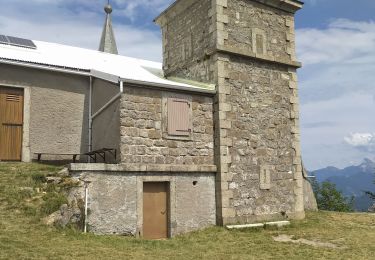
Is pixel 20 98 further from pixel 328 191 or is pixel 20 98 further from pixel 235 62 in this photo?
pixel 328 191

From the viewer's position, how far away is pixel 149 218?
10.8 meters

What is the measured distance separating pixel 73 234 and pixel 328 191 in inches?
1207

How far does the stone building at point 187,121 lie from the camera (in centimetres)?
1076

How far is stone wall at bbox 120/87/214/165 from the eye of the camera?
10.8m

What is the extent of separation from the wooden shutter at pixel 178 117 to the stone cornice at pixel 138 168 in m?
1.04

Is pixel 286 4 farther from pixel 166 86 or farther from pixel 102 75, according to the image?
pixel 102 75

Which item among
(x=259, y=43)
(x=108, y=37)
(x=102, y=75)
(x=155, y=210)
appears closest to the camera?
(x=155, y=210)

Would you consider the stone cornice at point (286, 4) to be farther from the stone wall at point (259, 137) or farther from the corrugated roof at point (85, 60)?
the corrugated roof at point (85, 60)

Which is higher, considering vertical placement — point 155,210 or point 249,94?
point 249,94

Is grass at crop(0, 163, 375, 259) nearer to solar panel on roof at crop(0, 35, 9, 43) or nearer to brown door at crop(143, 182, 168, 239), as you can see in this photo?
brown door at crop(143, 182, 168, 239)

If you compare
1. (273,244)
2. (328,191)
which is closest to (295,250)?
(273,244)

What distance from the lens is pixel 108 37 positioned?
36250 millimetres

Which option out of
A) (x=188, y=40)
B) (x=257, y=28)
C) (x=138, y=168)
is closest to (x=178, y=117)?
(x=138, y=168)

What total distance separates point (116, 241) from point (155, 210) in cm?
202
